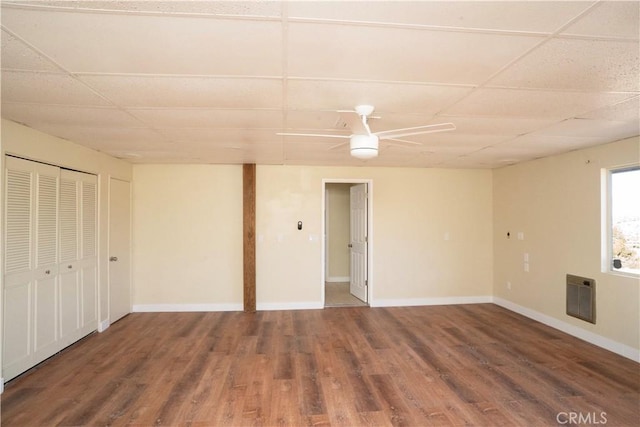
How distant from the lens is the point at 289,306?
5098 millimetres

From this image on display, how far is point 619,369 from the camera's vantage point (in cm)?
305

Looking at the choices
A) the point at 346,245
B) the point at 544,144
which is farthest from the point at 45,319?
the point at 544,144

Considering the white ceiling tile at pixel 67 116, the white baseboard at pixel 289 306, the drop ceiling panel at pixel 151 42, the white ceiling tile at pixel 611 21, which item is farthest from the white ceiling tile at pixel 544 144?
the white ceiling tile at pixel 67 116

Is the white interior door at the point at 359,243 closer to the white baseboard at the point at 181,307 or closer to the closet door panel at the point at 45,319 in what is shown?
the white baseboard at the point at 181,307

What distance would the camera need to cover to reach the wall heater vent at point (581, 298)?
12.1 ft

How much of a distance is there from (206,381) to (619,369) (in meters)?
4.05

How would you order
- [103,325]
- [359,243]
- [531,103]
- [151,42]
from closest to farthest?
[151,42]
[531,103]
[103,325]
[359,243]

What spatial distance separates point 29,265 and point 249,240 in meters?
2.59

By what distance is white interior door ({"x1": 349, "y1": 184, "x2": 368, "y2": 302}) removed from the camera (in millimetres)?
5398

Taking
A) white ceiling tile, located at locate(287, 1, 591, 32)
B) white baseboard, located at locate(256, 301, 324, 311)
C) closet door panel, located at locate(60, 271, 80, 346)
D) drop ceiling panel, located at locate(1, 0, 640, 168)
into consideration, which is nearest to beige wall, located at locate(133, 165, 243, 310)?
white baseboard, located at locate(256, 301, 324, 311)

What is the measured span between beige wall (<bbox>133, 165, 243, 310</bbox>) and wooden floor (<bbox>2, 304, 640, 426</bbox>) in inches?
28.1

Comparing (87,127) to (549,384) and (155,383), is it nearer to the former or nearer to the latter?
(155,383)

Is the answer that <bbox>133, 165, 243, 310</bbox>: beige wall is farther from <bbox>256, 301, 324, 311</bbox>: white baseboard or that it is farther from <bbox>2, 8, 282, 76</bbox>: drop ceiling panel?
<bbox>2, 8, 282, 76</bbox>: drop ceiling panel

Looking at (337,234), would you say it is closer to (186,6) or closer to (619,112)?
(619,112)
